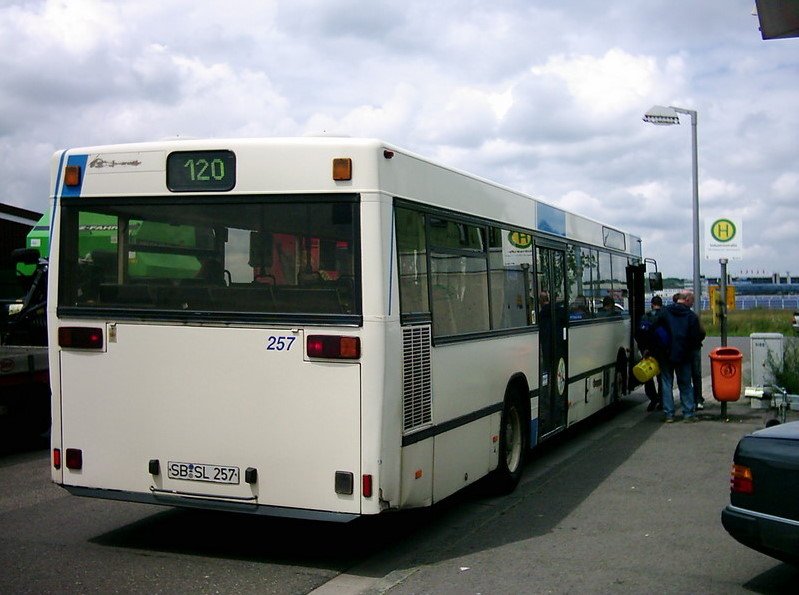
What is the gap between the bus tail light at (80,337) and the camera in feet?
22.7

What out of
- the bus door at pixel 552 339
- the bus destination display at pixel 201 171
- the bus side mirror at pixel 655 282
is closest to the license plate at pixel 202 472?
the bus destination display at pixel 201 171

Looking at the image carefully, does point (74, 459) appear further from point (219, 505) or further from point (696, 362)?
point (696, 362)

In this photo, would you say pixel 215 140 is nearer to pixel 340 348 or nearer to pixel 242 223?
pixel 242 223

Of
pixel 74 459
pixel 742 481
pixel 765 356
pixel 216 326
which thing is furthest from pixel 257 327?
pixel 765 356

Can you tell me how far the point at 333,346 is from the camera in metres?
6.31

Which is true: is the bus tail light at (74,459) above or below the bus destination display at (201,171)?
below

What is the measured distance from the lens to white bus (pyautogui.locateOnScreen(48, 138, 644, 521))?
6.34m

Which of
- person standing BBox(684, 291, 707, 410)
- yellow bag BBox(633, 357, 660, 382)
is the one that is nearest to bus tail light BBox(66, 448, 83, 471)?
person standing BBox(684, 291, 707, 410)

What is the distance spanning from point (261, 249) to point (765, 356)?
11657mm

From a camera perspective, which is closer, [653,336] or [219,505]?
[219,505]

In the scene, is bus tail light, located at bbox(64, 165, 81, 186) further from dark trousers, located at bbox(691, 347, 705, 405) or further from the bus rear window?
dark trousers, located at bbox(691, 347, 705, 405)

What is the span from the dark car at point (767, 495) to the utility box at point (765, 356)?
10.3 m

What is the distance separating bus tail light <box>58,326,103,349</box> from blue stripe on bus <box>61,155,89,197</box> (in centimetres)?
101

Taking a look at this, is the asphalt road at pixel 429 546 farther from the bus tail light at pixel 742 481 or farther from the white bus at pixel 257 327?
the bus tail light at pixel 742 481
